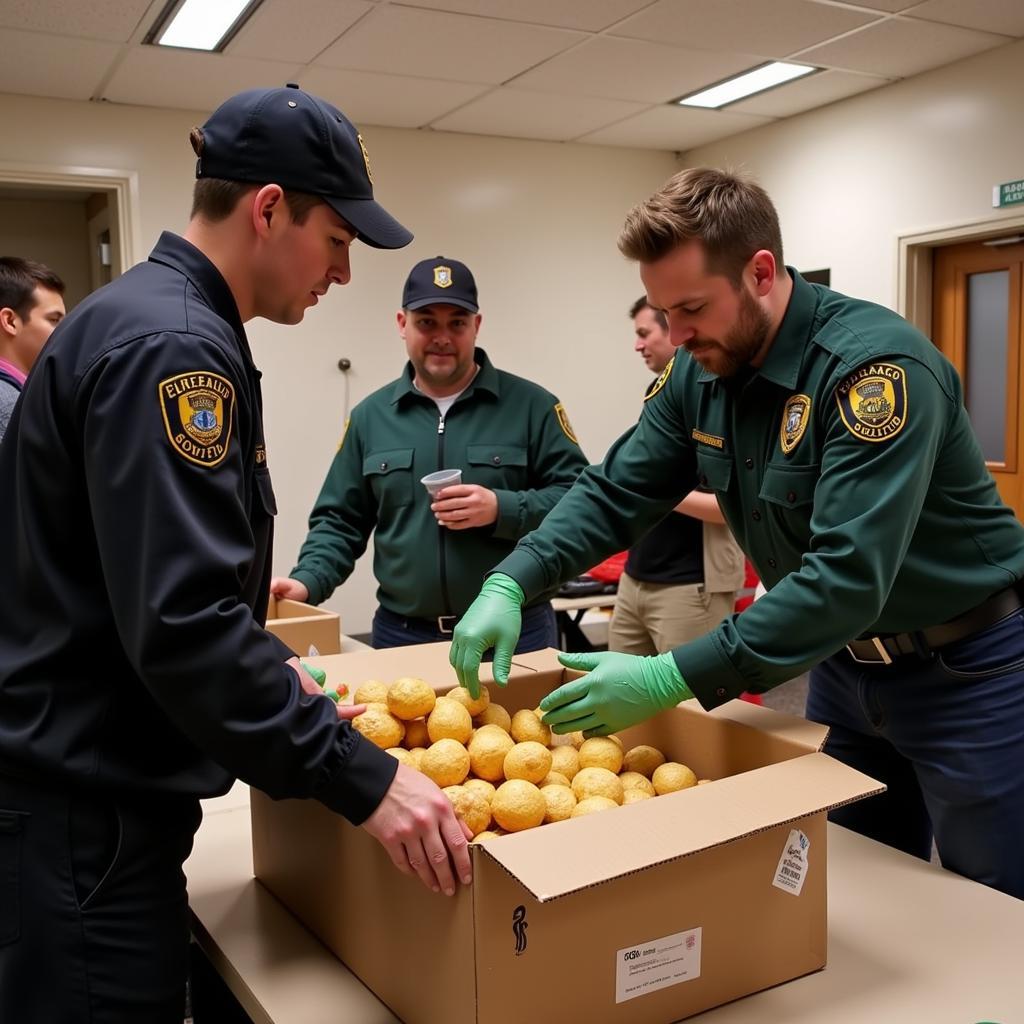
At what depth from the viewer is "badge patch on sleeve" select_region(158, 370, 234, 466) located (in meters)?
0.97

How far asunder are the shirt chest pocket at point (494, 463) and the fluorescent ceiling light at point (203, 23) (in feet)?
6.69

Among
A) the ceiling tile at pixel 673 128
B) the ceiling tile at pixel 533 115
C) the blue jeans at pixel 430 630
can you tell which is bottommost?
the blue jeans at pixel 430 630

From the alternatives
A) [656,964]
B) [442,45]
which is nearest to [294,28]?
[442,45]

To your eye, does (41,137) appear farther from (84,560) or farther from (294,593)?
(84,560)

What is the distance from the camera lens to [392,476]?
2.66 metres

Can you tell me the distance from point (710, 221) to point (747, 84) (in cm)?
381

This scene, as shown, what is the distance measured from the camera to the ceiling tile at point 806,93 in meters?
4.73

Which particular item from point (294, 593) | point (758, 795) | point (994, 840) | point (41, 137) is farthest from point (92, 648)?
point (41, 137)

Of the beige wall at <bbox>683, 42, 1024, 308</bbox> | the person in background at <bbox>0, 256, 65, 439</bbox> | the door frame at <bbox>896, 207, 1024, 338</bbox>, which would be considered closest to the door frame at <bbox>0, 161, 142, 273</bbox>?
the person in background at <bbox>0, 256, 65, 439</bbox>

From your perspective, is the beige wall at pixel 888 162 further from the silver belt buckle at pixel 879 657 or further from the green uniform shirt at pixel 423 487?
the silver belt buckle at pixel 879 657

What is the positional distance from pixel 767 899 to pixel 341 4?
345cm

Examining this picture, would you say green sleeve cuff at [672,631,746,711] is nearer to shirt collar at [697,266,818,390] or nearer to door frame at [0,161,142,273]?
shirt collar at [697,266,818,390]

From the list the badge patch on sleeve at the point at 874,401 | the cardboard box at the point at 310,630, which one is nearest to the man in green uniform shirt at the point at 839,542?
the badge patch on sleeve at the point at 874,401

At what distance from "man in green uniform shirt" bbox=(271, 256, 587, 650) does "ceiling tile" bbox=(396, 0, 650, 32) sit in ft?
4.69
